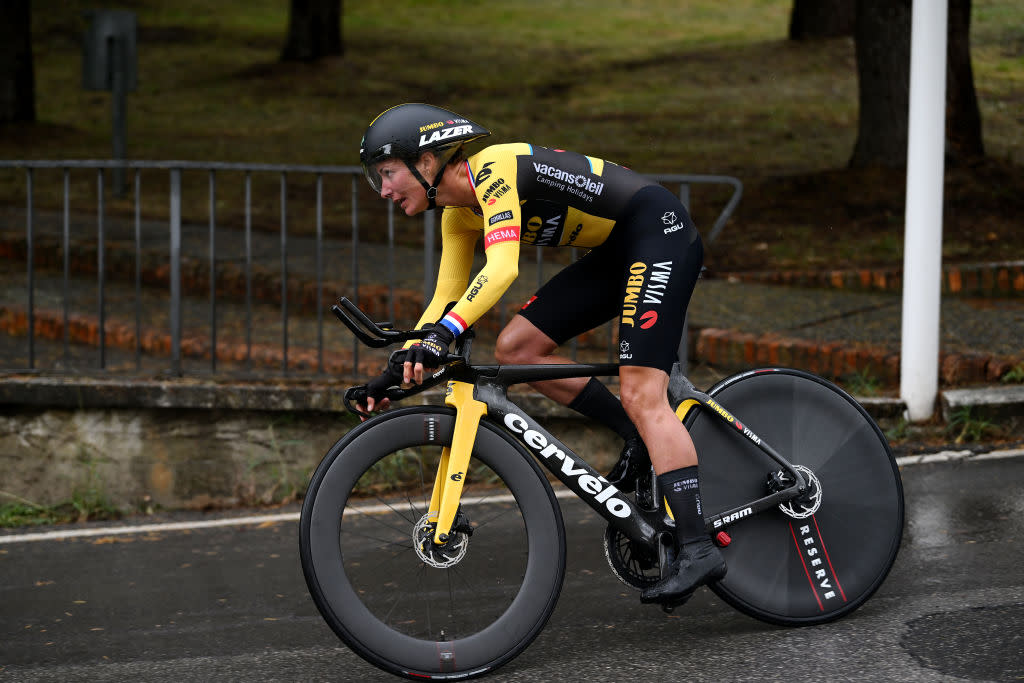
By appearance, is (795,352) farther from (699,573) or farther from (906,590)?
(699,573)

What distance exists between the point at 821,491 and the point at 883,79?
344 inches

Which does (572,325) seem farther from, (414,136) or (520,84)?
(520,84)

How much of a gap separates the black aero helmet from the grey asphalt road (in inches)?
63.1

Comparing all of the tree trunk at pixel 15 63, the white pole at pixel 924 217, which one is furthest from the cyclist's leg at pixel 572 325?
the tree trunk at pixel 15 63

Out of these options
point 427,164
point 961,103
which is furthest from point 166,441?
point 961,103

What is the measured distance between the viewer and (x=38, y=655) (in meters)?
4.28

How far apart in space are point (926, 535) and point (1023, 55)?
1700 cm

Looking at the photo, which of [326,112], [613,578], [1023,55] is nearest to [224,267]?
[613,578]

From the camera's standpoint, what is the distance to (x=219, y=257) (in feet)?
32.4

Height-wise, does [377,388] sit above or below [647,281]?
below

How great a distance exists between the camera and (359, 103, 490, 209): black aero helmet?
3.78 meters

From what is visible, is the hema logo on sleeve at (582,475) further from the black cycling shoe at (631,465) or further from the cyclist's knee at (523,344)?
the cyclist's knee at (523,344)

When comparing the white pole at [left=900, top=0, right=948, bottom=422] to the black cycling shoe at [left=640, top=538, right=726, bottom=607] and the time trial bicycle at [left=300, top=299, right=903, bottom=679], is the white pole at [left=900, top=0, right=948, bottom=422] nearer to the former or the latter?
the time trial bicycle at [left=300, top=299, right=903, bottom=679]

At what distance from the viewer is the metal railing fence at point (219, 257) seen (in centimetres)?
666
